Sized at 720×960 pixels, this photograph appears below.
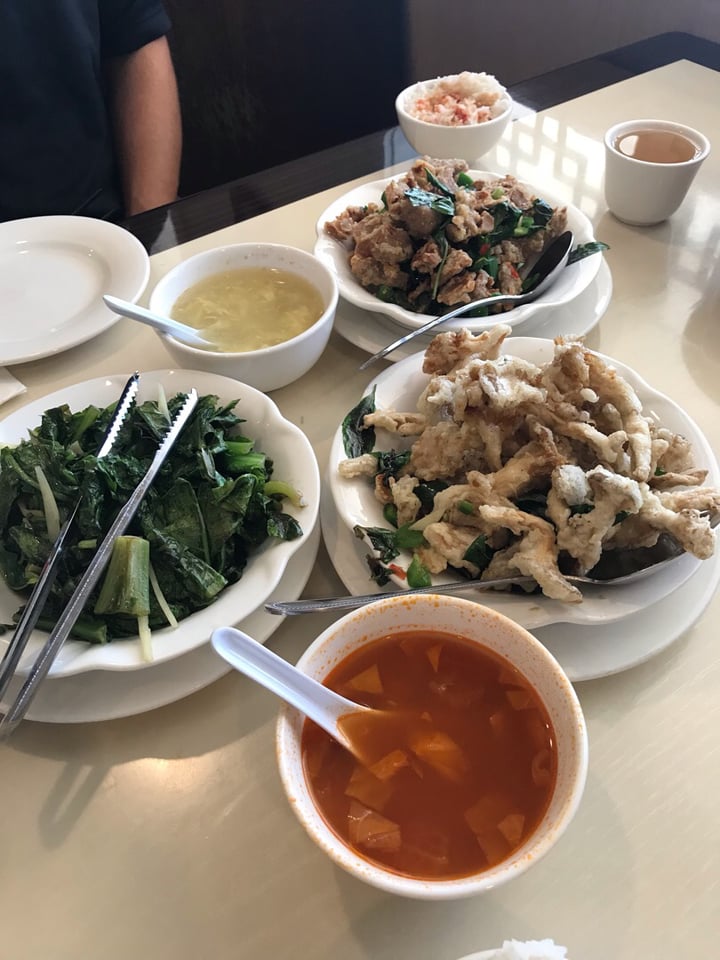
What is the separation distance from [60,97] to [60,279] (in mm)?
940

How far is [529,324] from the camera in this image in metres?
1.48

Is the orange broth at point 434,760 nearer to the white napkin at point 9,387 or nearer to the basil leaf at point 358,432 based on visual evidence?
the basil leaf at point 358,432

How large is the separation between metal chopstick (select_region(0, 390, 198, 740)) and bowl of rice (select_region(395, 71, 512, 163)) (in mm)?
1236

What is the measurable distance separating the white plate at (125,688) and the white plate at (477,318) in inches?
28.2

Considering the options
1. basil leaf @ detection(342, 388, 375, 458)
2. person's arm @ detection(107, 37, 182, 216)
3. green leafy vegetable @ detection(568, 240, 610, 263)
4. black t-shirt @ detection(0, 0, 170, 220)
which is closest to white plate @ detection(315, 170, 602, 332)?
green leafy vegetable @ detection(568, 240, 610, 263)

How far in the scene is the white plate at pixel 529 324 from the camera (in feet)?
4.84

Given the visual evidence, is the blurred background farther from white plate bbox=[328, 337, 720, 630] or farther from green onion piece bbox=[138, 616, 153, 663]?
green onion piece bbox=[138, 616, 153, 663]

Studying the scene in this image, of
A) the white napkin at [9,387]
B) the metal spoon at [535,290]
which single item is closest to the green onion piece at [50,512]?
the white napkin at [9,387]

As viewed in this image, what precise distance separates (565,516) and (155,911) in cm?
72

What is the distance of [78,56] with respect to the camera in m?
2.17

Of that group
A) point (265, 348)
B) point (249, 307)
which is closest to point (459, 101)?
point (249, 307)

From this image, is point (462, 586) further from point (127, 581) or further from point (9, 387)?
point (9, 387)

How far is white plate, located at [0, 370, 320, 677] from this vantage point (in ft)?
2.95

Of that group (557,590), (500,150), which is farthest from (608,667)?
(500,150)
